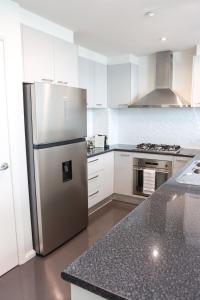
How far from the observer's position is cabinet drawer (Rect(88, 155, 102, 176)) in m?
3.27

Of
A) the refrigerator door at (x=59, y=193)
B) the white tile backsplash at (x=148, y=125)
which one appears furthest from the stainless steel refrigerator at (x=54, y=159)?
the white tile backsplash at (x=148, y=125)

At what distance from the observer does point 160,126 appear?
3.98 m

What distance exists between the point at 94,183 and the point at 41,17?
85.7 inches

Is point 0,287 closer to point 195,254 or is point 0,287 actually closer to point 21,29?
point 195,254

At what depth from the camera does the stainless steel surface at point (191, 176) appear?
1833mm

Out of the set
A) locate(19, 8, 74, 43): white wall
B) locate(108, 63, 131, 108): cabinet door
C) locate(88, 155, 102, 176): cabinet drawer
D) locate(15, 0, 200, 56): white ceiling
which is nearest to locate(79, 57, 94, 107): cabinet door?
locate(15, 0, 200, 56): white ceiling

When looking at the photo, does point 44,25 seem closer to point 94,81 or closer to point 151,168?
point 94,81

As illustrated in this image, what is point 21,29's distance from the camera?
6.91 feet

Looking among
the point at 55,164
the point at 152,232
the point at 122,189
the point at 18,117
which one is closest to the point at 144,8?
the point at 18,117

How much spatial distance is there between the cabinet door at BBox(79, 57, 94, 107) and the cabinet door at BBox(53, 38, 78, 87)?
616 mm

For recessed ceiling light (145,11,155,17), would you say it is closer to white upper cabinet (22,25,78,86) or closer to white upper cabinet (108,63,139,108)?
white upper cabinet (22,25,78,86)

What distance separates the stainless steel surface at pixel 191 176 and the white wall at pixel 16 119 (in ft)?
4.65

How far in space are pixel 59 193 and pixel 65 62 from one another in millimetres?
1458

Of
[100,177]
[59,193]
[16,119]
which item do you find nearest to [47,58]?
[16,119]
